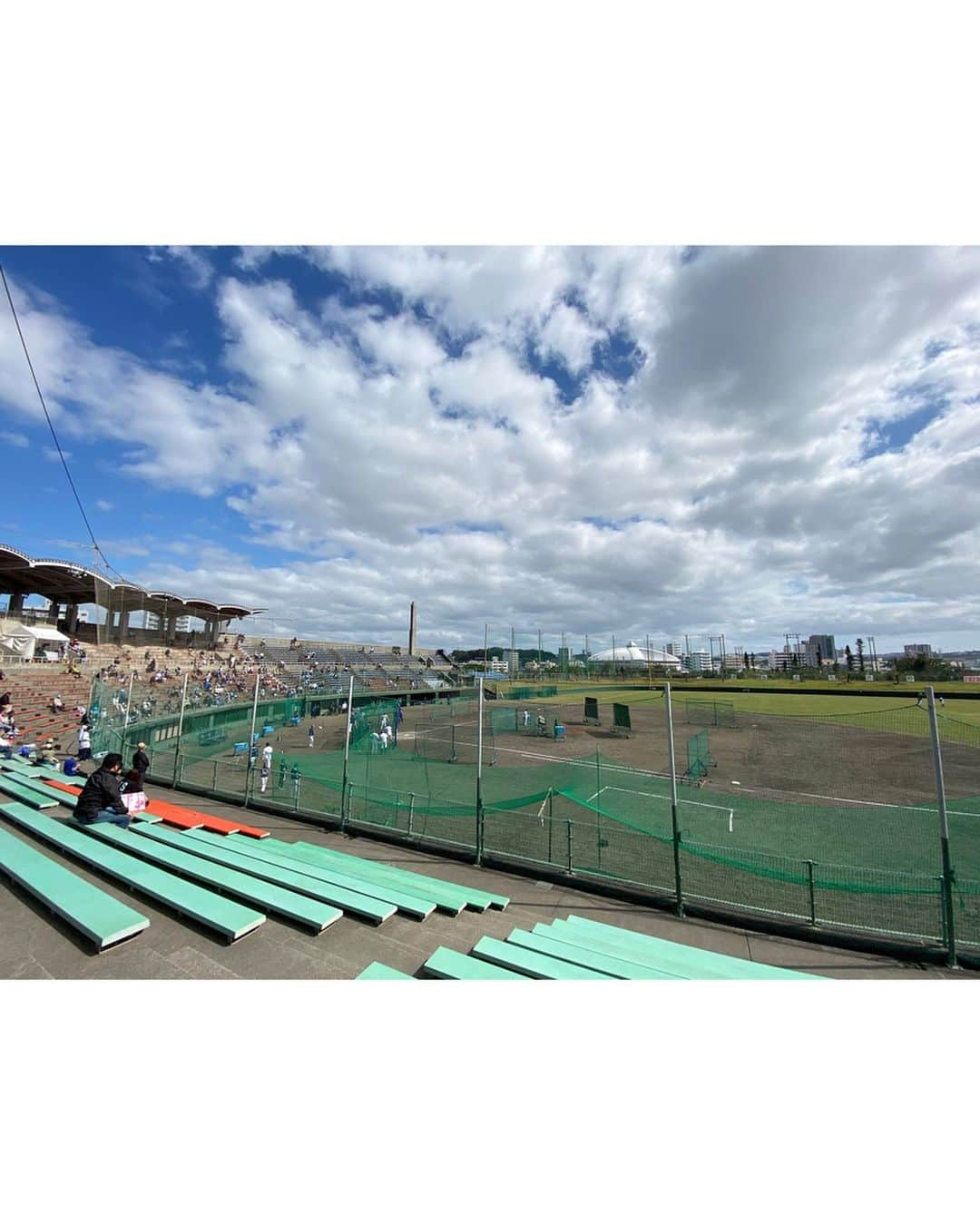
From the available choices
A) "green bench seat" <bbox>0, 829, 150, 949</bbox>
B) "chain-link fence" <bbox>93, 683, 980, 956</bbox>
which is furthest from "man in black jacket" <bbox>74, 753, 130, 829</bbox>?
"chain-link fence" <bbox>93, 683, 980, 956</bbox>

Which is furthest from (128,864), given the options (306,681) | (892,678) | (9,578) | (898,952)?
(892,678)

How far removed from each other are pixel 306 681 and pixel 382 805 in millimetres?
36352

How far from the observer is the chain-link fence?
7238mm

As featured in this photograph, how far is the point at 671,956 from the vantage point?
522cm

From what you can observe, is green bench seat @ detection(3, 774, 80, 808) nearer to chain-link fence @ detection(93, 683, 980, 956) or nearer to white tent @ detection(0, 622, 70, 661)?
chain-link fence @ detection(93, 683, 980, 956)

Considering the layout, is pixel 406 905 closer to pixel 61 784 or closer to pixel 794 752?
pixel 61 784

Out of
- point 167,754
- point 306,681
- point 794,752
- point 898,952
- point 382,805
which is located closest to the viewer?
point 898,952

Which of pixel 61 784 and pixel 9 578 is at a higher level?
pixel 9 578

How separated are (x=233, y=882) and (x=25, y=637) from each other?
130ft

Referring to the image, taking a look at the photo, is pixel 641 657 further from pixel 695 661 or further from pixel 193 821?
pixel 193 821

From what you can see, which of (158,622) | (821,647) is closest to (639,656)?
(821,647)

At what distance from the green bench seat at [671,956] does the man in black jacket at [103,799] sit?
6923 millimetres

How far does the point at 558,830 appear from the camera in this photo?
1094cm

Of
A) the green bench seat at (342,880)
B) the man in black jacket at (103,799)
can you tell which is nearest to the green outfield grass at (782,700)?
the green bench seat at (342,880)
